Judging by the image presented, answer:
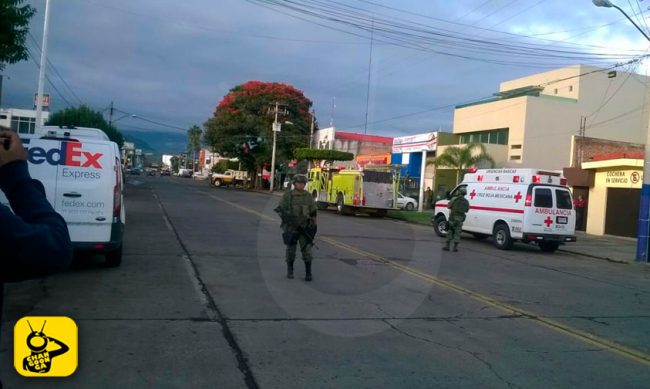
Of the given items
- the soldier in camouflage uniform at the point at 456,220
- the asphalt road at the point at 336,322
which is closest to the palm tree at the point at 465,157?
the soldier in camouflage uniform at the point at 456,220

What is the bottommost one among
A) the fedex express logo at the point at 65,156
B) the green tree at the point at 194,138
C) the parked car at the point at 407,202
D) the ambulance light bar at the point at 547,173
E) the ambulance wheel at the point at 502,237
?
the ambulance wheel at the point at 502,237

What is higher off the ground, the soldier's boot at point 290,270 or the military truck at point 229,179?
the military truck at point 229,179

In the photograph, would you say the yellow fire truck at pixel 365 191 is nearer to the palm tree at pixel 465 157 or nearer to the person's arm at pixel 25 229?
the palm tree at pixel 465 157

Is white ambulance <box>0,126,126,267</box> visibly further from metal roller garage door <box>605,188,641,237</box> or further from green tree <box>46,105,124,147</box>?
green tree <box>46,105,124,147</box>

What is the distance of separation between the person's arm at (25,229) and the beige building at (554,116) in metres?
33.6

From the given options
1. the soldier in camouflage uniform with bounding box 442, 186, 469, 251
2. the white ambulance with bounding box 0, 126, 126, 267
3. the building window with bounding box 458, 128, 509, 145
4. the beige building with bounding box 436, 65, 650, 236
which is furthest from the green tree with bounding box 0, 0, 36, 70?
the building window with bounding box 458, 128, 509, 145

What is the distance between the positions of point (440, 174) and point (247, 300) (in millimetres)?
33521

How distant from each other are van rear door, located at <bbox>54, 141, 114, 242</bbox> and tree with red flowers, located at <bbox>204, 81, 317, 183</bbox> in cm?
4862

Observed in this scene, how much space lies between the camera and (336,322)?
279 inches

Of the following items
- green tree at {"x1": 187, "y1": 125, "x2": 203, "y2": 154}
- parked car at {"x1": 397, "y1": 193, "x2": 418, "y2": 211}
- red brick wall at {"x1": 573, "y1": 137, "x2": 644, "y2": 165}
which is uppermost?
green tree at {"x1": 187, "y1": 125, "x2": 203, "y2": 154}

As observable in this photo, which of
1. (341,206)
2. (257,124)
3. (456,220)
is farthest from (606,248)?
(257,124)

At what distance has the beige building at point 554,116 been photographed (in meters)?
36.4

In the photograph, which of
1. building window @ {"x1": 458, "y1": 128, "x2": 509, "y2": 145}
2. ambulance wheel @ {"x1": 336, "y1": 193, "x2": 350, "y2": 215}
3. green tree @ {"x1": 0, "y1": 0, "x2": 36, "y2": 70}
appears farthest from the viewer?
building window @ {"x1": 458, "y1": 128, "x2": 509, "y2": 145}

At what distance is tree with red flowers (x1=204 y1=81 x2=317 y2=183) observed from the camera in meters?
58.4
